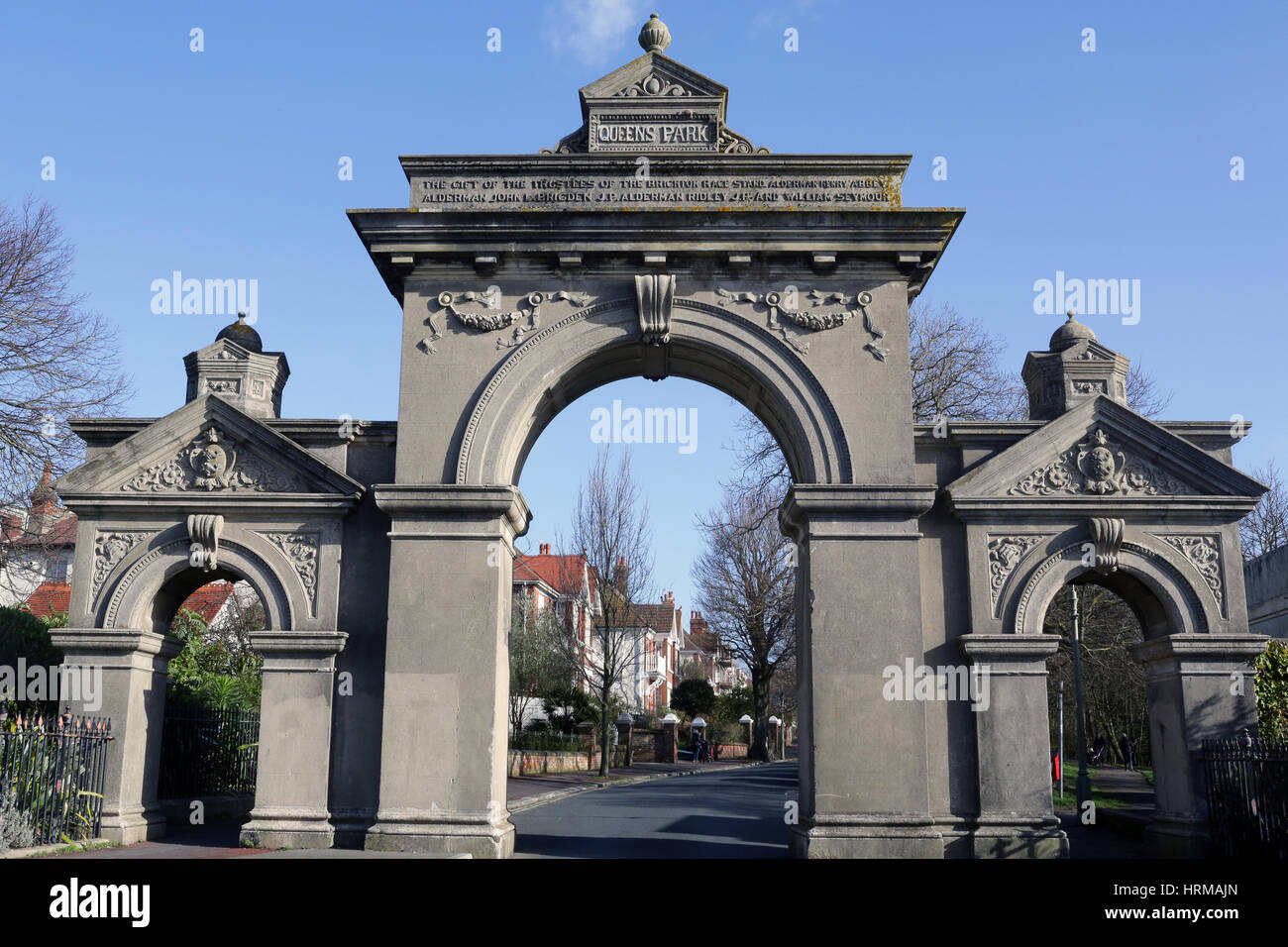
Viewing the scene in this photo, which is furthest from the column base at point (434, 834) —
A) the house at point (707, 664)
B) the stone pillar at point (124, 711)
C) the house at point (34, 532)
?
the house at point (707, 664)

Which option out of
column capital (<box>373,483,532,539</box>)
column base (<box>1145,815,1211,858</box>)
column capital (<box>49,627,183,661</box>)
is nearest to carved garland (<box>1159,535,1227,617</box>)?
column base (<box>1145,815,1211,858</box>)

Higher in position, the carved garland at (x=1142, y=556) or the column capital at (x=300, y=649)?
the carved garland at (x=1142, y=556)

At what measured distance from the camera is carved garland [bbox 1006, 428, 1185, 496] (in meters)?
13.2

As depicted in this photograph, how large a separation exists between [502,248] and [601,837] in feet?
27.8

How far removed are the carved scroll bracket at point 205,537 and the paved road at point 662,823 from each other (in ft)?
17.9

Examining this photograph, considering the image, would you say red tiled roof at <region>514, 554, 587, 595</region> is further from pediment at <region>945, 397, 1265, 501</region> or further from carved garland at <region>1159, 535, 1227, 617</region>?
carved garland at <region>1159, 535, 1227, 617</region>

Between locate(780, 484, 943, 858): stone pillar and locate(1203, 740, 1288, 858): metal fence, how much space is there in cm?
333

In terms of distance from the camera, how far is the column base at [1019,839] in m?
12.1

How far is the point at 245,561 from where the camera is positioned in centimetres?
1335

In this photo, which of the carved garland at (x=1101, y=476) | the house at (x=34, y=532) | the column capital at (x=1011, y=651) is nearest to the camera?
the column capital at (x=1011, y=651)

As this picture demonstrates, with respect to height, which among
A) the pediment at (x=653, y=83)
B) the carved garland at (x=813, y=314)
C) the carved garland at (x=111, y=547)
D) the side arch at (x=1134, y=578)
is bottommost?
the side arch at (x=1134, y=578)

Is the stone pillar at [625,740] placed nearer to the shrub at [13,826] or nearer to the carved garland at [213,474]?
the carved garland at [213,474]

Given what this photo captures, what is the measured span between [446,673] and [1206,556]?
9561 mm

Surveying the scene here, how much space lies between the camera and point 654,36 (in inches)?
572
